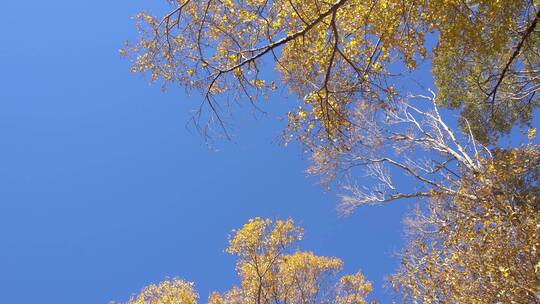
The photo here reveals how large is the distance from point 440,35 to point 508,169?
579 centimetres

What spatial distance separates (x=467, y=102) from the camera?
14758mm

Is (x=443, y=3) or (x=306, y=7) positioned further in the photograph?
(x=306, y=7)

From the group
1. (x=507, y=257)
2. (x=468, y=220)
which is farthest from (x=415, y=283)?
(x=507, y=257)

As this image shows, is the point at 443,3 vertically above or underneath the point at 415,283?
above

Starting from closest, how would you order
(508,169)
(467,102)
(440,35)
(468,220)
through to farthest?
(440,35) < (468,220) < (508,169) < (467,102)

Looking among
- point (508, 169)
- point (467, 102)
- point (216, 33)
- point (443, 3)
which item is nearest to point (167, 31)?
point (216, 33)

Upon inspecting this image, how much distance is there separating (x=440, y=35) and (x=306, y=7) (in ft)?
5.09

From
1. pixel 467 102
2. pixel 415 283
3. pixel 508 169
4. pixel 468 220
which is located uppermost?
pixel 467 102

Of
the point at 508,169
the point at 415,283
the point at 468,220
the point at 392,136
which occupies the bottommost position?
the point at 415,283

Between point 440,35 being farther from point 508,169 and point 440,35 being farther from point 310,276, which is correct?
point 310,276

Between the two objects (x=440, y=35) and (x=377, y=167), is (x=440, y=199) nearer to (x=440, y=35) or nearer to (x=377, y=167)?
(x=377, y=167)

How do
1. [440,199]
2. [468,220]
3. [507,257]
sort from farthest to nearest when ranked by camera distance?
[440,199] < [468,220] < [507,257]

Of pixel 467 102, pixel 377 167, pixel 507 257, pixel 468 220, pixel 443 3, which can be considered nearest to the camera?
pixel 443 3

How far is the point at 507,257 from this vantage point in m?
7.08
